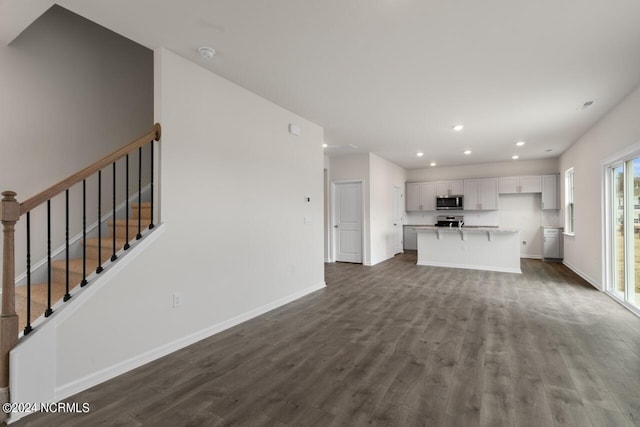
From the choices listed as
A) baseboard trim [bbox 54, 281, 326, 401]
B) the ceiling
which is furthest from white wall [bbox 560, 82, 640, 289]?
baseboard trim [bbox 54, 281, 326, 401]

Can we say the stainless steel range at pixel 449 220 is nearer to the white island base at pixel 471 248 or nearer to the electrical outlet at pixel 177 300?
the white island base at pixel 471 248

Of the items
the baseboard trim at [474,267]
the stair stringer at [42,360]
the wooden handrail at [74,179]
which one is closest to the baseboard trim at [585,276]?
the baseboard trim at [474,267]

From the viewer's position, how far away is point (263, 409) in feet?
6.44

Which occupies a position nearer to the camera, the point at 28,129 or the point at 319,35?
the point at 319,35

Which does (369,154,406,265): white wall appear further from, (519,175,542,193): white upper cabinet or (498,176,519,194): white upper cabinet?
(519,175,542,193): white upper cabinet

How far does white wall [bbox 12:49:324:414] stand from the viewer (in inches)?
88.9

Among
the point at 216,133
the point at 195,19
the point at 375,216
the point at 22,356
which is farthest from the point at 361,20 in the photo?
the point at 375,216

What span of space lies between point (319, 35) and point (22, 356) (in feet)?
10.1

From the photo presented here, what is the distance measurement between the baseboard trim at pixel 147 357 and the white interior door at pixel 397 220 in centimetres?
567

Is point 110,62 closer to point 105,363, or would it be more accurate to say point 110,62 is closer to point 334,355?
point 105,363

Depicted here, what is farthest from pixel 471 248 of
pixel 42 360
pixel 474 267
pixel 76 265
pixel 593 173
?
pixel 42 360

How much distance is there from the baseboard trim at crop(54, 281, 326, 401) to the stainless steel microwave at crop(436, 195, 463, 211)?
686 cm

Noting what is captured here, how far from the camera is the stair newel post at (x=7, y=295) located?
6.11 feet

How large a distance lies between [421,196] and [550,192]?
10.8 ft
